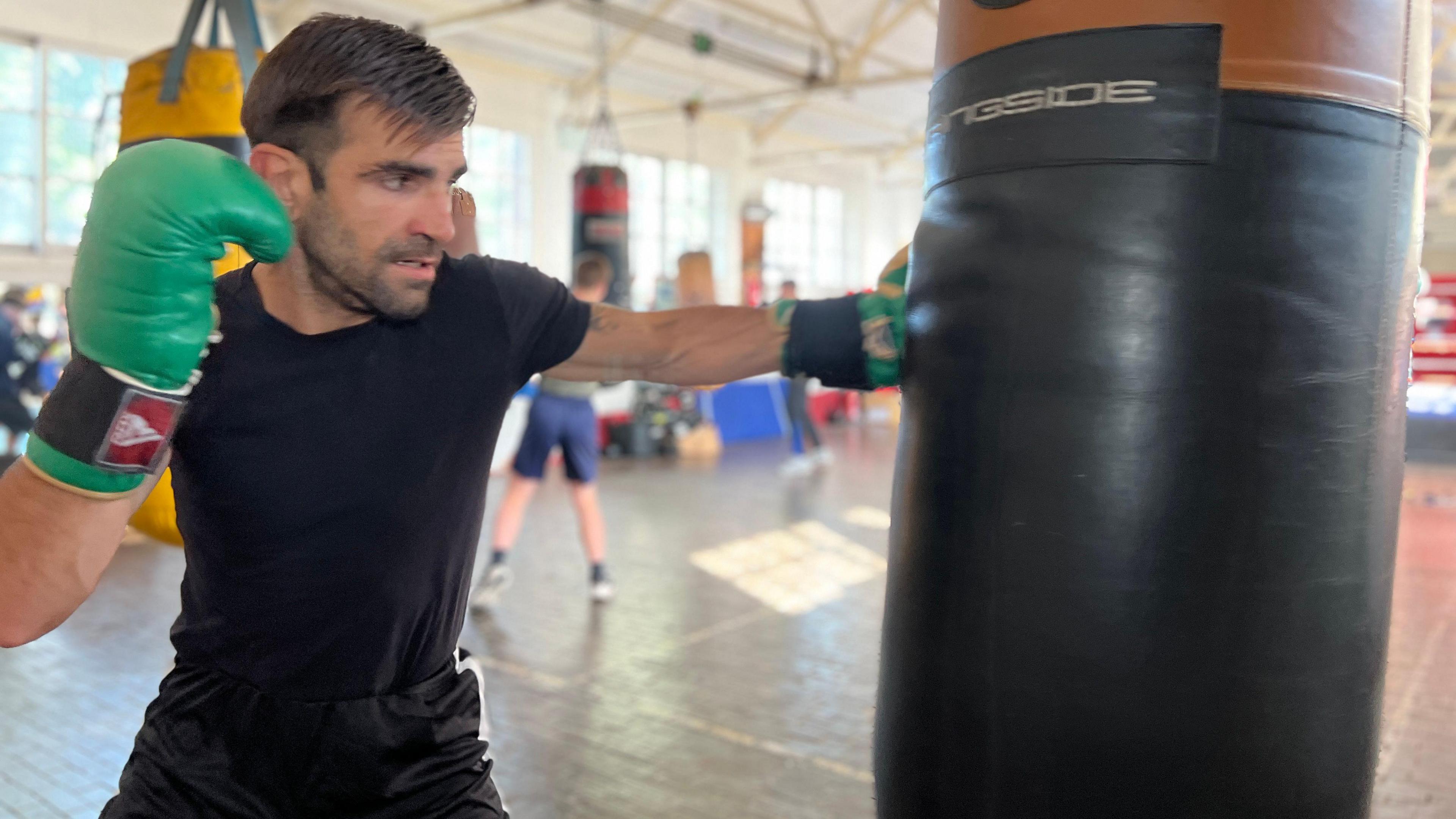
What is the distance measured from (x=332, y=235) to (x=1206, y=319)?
40.0 inches

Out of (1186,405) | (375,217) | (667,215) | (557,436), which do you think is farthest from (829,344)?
(667,215)

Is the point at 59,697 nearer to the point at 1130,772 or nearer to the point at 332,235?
the point at 332,235

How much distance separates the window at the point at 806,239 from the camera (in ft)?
50.4

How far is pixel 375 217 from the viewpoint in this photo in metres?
1.30

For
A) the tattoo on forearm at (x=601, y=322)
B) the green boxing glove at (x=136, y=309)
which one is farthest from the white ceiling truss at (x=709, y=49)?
the green boxing glove at (x=136, y=309)

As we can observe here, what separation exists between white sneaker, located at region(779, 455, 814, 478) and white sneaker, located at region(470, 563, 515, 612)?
4.53 metres

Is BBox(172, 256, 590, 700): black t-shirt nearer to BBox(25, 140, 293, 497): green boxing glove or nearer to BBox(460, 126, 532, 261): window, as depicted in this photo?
BBox(25, 140, 293, 497): green boxing glove

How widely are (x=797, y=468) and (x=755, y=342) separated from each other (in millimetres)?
7732

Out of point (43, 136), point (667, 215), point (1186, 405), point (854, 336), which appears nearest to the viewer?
point (1186, 405)

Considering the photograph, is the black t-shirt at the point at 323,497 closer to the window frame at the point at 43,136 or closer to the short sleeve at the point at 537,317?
the short sleeve at the point at 537,317

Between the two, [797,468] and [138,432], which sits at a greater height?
[138,432]

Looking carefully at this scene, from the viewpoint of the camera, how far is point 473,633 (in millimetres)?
4281

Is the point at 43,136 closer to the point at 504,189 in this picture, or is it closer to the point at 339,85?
the point at 504,189

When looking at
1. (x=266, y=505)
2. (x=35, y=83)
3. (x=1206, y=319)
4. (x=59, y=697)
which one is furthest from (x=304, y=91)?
(x=35, y=83)
